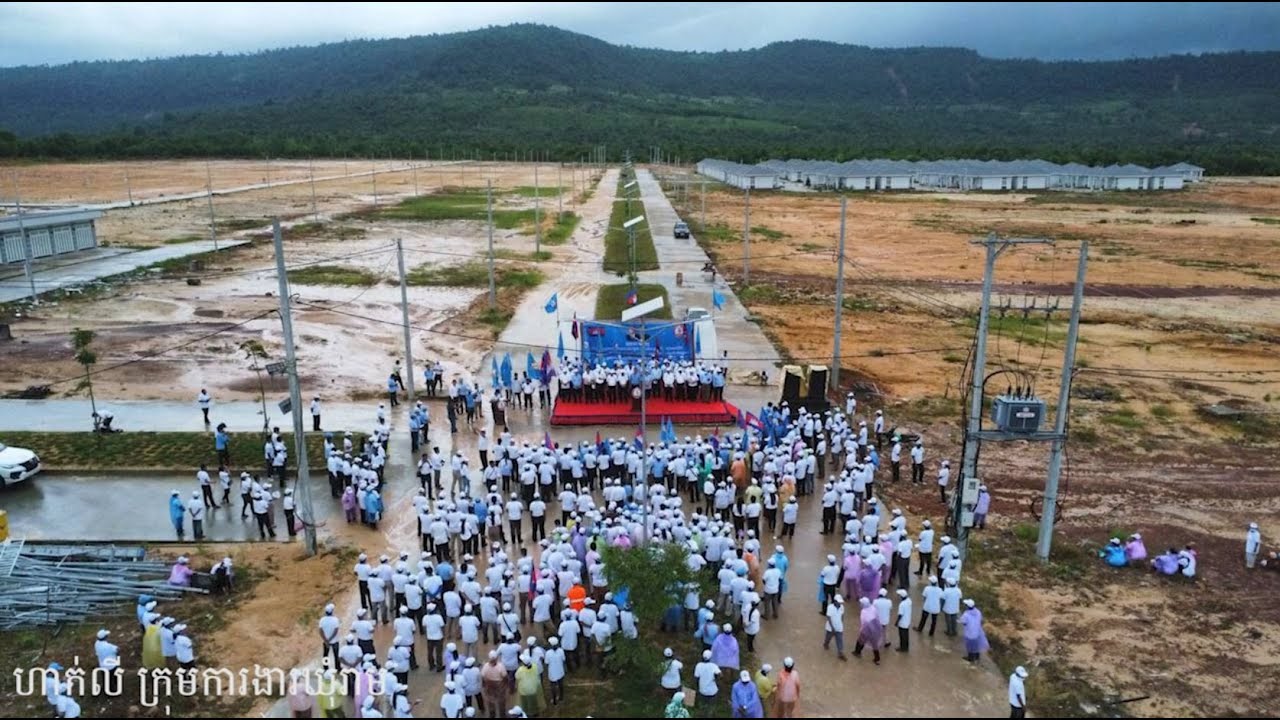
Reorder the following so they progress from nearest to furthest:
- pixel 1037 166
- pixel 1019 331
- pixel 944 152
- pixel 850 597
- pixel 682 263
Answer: pixel 850 597, pixel 1019 331, pixel 682 263, pixel 1037 166, pixel 944 152

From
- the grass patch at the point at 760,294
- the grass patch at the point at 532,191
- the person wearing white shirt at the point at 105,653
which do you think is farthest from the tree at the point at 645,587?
the grass patch at the point at 532,191

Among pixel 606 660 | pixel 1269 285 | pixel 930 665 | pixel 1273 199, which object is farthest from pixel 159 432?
pixel 1273 199

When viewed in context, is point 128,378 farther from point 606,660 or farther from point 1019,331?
point 1019,331

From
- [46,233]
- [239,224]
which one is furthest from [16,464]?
[239,224]

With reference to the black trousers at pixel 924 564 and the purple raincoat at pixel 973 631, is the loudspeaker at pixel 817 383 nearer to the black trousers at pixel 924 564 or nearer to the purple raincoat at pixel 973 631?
the black trousers at pixel 924 564

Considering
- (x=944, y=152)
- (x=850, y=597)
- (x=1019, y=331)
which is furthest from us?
(x=944, y=152)

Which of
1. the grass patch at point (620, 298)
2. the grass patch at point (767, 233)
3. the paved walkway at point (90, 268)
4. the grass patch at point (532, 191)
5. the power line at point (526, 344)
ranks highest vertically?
the grass patch at point (532, 191)
